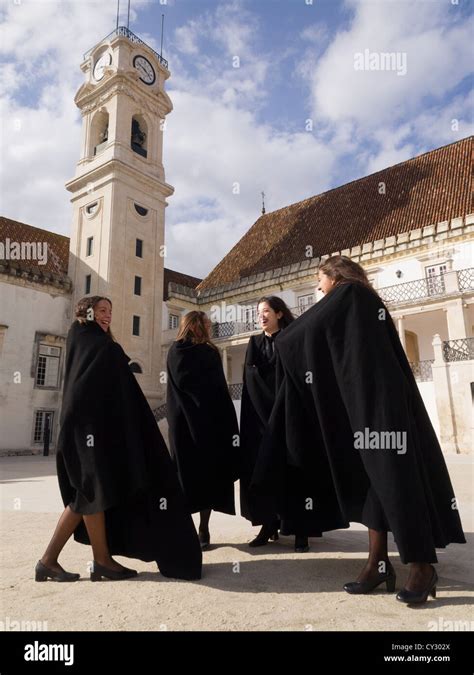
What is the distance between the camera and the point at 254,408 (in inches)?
179

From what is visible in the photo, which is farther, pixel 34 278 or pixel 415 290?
pixel 34 278

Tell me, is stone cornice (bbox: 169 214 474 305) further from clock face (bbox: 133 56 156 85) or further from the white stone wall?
clock face (bbox: 133 56 156 85)

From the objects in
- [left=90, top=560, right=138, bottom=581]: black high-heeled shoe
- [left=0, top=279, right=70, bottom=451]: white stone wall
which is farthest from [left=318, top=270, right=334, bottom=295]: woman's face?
[left=0, top=279, right=70, bottom=451]: white stone wall

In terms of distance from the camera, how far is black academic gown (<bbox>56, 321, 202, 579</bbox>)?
3.25 metres

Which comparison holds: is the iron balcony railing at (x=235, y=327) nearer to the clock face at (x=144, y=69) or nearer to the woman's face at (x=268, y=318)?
the clock face at (x=144, y=69)

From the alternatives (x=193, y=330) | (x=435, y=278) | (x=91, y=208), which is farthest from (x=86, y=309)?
(x=91, y=208)

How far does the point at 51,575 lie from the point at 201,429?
1715 mm

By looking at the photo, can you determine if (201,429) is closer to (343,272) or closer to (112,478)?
(112,478)

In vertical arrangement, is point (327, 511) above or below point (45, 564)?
above

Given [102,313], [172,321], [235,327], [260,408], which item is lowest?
[260,408]
